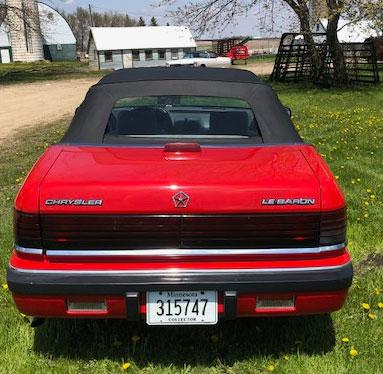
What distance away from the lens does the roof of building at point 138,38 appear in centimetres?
5400

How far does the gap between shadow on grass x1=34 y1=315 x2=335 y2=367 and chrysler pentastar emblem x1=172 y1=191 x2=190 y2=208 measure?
3.43ft

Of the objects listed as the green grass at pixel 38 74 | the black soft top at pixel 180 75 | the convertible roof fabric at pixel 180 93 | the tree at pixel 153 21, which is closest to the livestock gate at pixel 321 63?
the green grass at pixel 38 74

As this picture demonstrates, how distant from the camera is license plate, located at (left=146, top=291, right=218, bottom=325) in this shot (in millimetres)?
2664

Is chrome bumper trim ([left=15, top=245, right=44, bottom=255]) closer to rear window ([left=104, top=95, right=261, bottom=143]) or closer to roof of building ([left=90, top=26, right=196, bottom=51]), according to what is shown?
rear window ([left=104, top=95, right=261, bottom=143])

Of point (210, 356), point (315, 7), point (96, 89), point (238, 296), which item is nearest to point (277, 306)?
point (238, 296)

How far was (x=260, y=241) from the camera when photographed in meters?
2.67

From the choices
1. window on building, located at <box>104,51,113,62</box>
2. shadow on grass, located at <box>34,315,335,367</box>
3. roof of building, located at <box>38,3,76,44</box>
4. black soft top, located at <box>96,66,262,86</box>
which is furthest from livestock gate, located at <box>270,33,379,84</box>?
roof of building, located at <box>38,3,76,44</box>

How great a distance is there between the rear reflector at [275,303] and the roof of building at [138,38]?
52747 mm

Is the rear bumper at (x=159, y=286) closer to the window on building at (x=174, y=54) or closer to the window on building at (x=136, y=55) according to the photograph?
the window on building at (x=136, y=55)

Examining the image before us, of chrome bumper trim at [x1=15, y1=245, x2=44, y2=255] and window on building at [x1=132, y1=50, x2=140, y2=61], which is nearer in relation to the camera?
chrome bumper trim at [x1=15, y1=245, x2=44, y2=255]

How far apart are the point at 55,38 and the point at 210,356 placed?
228 ft

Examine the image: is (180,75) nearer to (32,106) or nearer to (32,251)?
(32,251)

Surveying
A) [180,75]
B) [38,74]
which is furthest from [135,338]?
[38,74]

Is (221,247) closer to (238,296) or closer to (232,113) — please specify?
(238,296)
